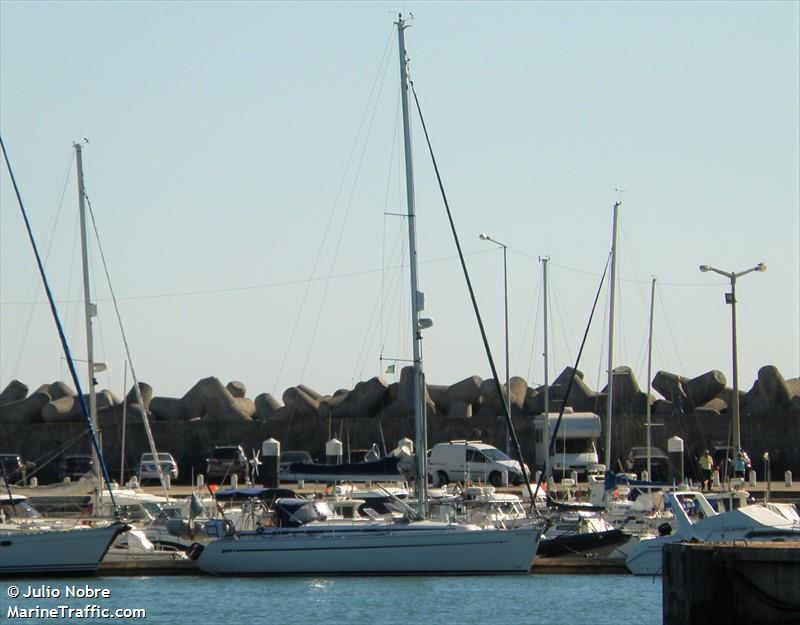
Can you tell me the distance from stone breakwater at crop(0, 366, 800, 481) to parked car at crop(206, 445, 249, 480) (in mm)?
2844

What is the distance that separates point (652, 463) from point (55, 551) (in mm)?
24732

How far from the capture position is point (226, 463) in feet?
178

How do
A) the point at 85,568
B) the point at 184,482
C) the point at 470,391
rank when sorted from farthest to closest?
the point at 470,391
the point at 184,482
the point at 85,568

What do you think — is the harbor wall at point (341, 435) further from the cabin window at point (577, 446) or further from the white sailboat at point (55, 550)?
the white sailboat at point (55, 550)

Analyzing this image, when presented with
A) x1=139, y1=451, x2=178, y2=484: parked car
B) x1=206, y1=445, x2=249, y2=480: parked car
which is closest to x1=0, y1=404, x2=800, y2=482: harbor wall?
x1=139, y1=451, x2=178, y2=484: parked car

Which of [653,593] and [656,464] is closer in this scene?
[653,593]

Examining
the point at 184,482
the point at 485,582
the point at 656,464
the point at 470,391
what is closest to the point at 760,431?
the point at 656,464

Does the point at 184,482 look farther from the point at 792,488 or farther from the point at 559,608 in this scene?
the point at 559,608

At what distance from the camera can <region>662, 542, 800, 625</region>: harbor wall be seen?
681 inches

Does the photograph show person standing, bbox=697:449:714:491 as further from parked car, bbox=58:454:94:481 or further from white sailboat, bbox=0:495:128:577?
parked car, bbox=58:454:94:481

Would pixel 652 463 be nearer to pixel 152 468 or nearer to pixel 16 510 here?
pixel 152 468

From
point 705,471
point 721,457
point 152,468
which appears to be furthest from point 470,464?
point 152,468

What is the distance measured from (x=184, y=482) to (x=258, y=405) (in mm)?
9147

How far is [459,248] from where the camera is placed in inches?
1380
